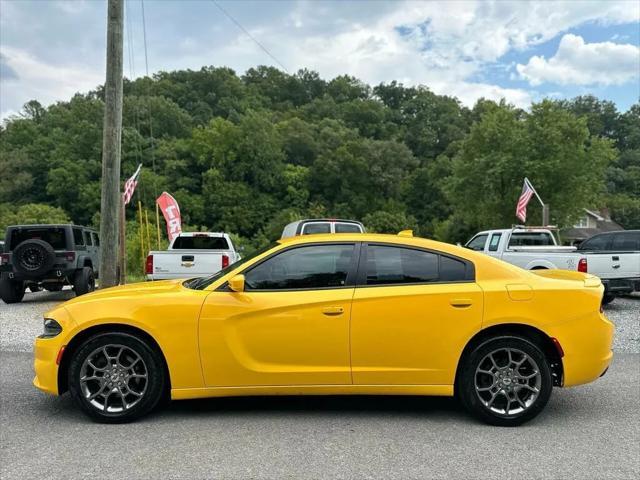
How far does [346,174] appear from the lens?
247ft

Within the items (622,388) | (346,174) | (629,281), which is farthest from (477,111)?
(622,388)

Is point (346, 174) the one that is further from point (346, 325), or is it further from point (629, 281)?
point (346, 325)

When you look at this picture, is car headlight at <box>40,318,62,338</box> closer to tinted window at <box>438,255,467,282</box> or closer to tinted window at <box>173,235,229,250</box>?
tinted window at <box>438,255,467,282</box>

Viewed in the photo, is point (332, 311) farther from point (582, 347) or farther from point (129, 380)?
point (582, 347)

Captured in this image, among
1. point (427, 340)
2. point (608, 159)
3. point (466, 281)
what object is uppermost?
point (608, 159)

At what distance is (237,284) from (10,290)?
9.62 metres

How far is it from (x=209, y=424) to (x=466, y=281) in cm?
239

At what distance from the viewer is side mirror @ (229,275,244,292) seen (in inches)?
169

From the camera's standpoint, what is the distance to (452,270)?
177 inches

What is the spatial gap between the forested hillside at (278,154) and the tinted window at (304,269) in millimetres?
40055

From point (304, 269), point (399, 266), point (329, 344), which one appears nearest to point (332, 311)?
point (329, 344)

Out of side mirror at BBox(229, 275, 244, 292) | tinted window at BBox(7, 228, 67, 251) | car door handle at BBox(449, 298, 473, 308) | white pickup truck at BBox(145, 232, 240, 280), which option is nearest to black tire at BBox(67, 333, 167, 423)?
side mirror at BBox(229, 275, 244, 292)

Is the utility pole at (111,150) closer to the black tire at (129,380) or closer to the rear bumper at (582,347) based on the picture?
the black tire at (129,380)

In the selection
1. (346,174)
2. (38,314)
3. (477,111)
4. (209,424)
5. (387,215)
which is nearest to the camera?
(209,424)
